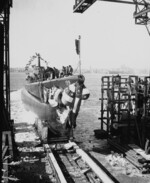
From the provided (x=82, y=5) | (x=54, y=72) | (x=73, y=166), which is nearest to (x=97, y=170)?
(x=73, y=166)

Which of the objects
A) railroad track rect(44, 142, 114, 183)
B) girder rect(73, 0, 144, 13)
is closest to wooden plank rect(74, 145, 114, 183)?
railroad track rect(44, 142, 114, 183)

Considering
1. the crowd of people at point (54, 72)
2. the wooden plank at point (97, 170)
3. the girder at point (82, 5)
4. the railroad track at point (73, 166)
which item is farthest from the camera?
the crowd of people at point (54, 72)

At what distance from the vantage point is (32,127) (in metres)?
14.7

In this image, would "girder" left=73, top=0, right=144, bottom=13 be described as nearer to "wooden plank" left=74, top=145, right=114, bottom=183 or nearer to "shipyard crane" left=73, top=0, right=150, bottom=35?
"shipyard crane" left=73, top=0, right=150, bottom=35

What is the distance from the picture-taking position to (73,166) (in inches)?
324

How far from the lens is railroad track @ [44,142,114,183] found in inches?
275

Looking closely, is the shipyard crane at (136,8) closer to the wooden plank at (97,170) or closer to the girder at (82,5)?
the girder at (82,5)

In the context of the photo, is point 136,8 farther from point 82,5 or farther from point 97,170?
point 97,170

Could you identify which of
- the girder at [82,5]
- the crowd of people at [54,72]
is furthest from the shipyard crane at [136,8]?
the crowd of people at [54,72]

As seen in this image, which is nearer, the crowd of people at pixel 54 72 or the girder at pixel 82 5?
the girder at pixel 82 5

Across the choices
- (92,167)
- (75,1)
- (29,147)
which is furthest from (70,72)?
(92,167)

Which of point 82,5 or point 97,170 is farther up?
point 82,5

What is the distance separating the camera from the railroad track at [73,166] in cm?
700

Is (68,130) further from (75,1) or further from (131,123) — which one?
(75,1)
